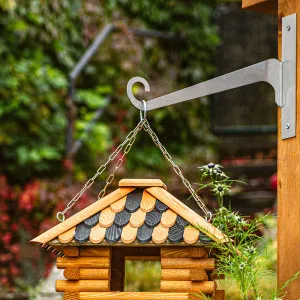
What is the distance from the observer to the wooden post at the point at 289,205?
208cm

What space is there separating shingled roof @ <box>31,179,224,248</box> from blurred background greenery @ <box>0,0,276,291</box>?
11.4 ft

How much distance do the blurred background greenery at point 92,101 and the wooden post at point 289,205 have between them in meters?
3.45

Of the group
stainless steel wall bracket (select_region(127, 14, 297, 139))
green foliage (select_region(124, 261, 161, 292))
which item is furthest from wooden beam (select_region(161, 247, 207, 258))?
green foliage (select_region(124, 261, 161, 292))

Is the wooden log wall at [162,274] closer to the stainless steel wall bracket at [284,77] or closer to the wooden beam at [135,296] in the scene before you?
the wooden beam at [135,296]

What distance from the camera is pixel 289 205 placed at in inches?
83.0

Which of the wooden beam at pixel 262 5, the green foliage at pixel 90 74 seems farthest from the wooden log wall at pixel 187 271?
the green foliage at pixel 90 74

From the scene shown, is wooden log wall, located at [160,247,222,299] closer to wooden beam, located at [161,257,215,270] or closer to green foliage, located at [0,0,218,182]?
wooden beam, located at [161,257,215,270]

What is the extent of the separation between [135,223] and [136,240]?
2.3 inches

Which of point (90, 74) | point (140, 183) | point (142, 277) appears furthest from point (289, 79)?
point (90, 74)

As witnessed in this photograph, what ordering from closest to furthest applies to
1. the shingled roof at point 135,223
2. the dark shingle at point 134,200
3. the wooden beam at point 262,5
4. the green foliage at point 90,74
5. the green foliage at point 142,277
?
1. the shingled roof at point 135,223
2. the dark shingle at point 134,200
3. the wooden beam at point 262,5
4. the green foliage at point 142,277
5. the green foliage at point 90,74

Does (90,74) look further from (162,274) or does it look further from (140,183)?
(162,274)

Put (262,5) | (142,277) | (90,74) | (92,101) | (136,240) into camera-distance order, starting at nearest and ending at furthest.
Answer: (136,240) < (262,5) < (142,277) < (92,101) < (90,74)

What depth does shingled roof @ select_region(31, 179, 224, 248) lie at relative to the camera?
197 cm

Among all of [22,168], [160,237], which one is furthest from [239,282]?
[22,168]
